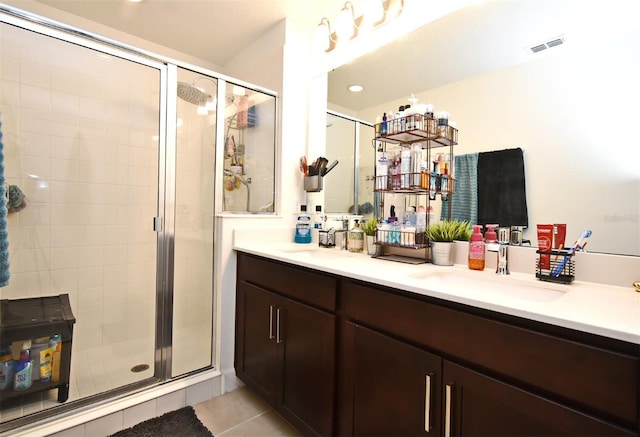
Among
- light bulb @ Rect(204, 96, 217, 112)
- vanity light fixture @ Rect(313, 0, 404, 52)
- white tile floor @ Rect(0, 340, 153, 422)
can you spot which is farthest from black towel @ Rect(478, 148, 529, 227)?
white tile floor @ Rect(0, 340, 153, 422)

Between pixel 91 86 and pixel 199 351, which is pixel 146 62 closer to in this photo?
pixel 91 86

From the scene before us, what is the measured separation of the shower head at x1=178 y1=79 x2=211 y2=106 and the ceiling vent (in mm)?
1692

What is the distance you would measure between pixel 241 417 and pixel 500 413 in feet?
4.26

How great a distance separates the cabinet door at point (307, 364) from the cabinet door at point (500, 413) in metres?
0.46

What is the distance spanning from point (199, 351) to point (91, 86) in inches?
70.6

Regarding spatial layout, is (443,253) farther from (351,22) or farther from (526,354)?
(351,22)

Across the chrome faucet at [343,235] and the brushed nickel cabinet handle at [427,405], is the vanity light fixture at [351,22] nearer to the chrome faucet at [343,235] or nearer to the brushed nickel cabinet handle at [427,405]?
the chrome faucet at [343,235]

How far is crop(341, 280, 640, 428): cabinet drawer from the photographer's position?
632 millimetres

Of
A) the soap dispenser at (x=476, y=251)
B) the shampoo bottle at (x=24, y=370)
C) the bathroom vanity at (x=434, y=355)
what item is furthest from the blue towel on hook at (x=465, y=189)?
the shampoo bottle at (x=24, y=370)

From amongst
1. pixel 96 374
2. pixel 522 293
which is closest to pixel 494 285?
pixel 522 293

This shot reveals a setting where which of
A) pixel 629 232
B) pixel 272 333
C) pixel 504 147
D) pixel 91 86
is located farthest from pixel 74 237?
pixel 629 232

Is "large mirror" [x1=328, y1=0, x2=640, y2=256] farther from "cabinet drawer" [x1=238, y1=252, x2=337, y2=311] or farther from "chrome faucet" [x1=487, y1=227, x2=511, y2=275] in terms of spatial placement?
"cabinet drawer" [x1=238, y1=252, x2=337, y2=311]

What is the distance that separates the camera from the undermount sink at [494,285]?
100cm

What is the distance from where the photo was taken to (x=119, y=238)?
2156mm
